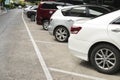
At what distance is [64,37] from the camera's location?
12.6m

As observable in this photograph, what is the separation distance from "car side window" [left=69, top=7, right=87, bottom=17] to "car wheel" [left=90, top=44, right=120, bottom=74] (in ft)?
15.3

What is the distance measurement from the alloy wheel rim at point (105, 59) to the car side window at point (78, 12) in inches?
185

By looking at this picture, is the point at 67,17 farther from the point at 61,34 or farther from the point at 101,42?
the point at 101,42

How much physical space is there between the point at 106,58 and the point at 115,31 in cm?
70

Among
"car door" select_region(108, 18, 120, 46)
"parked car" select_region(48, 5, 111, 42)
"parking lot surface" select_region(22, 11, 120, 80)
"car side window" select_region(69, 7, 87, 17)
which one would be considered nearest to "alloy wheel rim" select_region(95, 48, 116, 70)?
"parking lot surface" select_region(22, 11, 120, 80)

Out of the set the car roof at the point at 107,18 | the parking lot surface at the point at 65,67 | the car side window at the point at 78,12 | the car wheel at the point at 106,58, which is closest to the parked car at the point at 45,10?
the car side window at the point at 78,12

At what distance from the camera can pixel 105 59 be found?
24.2 ft

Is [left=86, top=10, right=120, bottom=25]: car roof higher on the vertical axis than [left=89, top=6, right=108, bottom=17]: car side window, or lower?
higher

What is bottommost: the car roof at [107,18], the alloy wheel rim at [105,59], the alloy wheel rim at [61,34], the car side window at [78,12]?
the alloy wheel rim at [61,34]

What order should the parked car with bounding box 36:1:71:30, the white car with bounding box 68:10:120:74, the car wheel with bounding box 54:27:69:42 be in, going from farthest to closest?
the parked car with bounding box 36:1:71:30 → the car wheel with bounding box 54:27:69:42 → the white car with bounding box 68:10:120:74

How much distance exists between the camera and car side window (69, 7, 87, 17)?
12008 millimetres

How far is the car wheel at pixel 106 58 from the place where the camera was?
7.18 meters

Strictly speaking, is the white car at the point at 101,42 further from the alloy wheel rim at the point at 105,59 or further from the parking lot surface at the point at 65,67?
the parking lot surface at the point at 65,67

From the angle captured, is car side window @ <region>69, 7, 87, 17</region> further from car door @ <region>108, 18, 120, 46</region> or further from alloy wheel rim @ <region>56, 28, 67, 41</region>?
car door @ <region>108, 18, 120, 46</region>
